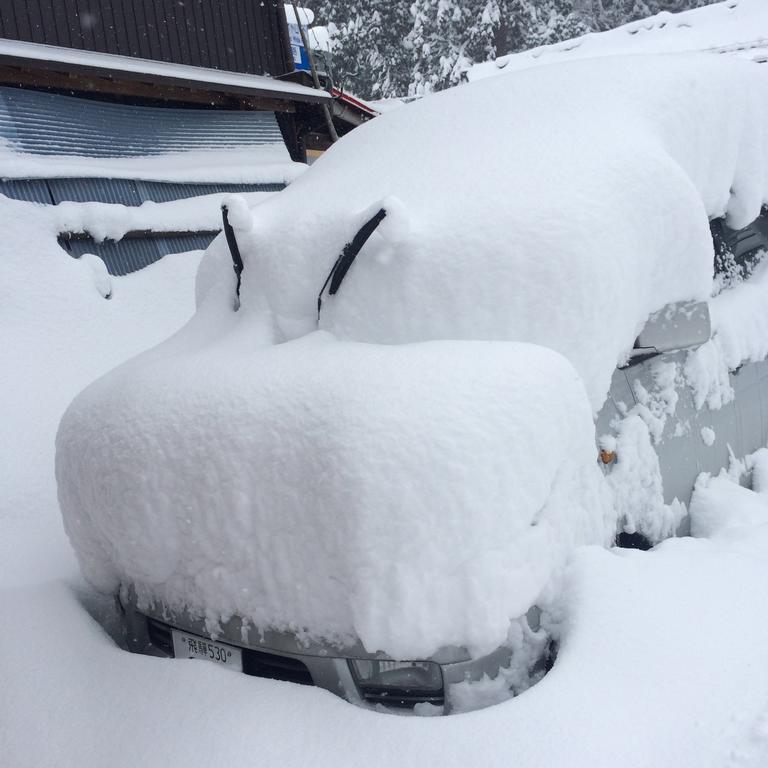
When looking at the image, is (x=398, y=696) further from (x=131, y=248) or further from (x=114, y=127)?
(x=114, y=127)

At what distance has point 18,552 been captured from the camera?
327 centimetres

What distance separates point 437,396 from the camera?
175cm

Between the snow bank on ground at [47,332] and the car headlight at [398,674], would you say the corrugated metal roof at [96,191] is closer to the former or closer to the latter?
the snow bank on ground at [47,332]

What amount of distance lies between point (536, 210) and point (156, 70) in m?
6.37

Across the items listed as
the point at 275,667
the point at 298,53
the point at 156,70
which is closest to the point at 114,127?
the point at 156,70

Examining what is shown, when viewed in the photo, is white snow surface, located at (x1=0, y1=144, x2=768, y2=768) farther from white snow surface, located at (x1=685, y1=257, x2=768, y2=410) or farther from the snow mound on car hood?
white snow surface, located at (x1=685, y1=257, x2=768, y2=410)

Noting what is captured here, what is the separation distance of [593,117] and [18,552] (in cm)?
283

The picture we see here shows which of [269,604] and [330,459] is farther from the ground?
[330,459]

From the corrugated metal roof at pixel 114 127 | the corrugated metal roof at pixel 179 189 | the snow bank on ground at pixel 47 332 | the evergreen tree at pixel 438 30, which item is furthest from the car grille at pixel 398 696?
the evergreen tree at pixel 438 30

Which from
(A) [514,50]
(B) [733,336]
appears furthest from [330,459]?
(A) [514,50]

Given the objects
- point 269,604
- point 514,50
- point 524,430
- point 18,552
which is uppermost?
point 514,50

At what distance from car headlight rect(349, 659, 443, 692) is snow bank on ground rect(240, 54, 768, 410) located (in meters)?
0.85

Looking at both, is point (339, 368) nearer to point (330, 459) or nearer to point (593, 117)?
point (330, 459)

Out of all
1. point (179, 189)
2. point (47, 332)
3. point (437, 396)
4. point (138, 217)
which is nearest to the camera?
point (437, 396)
